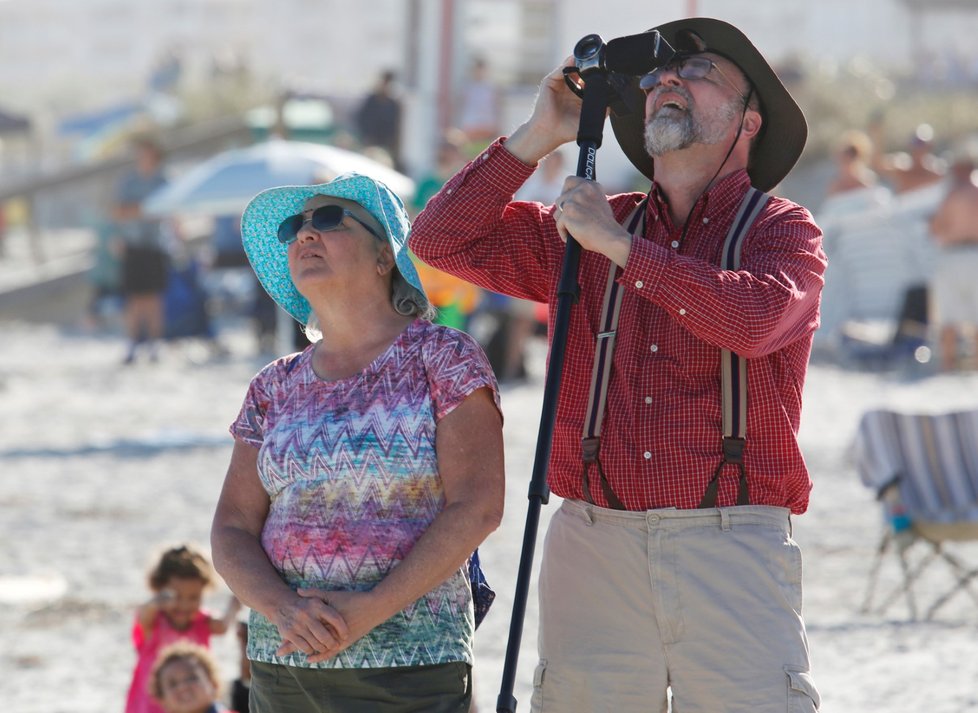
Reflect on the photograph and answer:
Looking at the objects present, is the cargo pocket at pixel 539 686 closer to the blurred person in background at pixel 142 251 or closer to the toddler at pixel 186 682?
the toddler at pixel 186 682

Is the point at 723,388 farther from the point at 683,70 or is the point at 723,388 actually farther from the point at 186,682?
the point at 186,682

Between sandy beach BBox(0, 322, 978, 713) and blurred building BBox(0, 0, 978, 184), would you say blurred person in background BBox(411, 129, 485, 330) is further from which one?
blurred building BBox(0, 0, 978, 184)

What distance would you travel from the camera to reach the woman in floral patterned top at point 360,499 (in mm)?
3387

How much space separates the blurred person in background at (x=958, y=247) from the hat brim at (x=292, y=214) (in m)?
10.8

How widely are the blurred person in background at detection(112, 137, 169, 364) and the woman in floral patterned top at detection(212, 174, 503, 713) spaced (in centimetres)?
1292

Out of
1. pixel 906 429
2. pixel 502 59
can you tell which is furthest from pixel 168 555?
pixel 502 59

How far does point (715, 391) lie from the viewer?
3.34 meters

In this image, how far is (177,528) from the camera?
29.4ft

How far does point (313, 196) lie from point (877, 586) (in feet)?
16.2

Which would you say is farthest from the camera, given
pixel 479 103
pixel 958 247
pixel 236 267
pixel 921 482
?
pixel 479 103

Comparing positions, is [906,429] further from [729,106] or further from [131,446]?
[131,446]

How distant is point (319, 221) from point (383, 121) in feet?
55.2

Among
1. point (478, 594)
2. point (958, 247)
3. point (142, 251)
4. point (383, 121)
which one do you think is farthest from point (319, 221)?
point (383, 121)

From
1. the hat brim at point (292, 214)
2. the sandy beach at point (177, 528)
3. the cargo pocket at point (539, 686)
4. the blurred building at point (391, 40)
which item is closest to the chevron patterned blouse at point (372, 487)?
the cargo pocket at point (539, 686)
